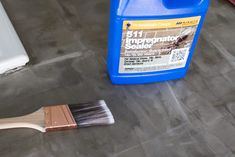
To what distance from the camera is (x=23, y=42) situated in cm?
74

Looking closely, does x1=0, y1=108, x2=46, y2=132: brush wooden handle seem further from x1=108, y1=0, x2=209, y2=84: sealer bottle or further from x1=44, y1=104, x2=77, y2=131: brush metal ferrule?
x1=108, y1=0, x2=209, y2=84: sealer bottle

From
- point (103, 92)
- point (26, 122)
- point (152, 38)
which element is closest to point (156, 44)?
point (152, 38)

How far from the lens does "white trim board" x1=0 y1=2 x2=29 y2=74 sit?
0.66m

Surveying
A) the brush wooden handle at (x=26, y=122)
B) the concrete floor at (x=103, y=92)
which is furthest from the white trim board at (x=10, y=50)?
the brush wooden handle at (x=26, y=122)

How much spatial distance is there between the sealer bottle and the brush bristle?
9cm

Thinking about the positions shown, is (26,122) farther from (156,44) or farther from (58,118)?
(156,44)

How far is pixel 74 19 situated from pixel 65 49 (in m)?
0.11

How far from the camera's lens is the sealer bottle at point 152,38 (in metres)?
0.56

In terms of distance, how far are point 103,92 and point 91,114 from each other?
8 centimetres

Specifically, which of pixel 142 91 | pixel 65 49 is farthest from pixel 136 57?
pixel 65 49

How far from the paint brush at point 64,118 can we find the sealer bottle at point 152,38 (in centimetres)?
10

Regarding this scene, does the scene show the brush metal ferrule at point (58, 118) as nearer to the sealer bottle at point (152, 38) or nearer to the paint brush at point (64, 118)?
the paint brush at point (64, 118)

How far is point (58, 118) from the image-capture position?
58 cm

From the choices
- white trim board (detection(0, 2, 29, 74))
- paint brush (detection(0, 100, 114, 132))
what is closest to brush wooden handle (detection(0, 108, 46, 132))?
paint brush (detection(0, 100, 114, 132))
